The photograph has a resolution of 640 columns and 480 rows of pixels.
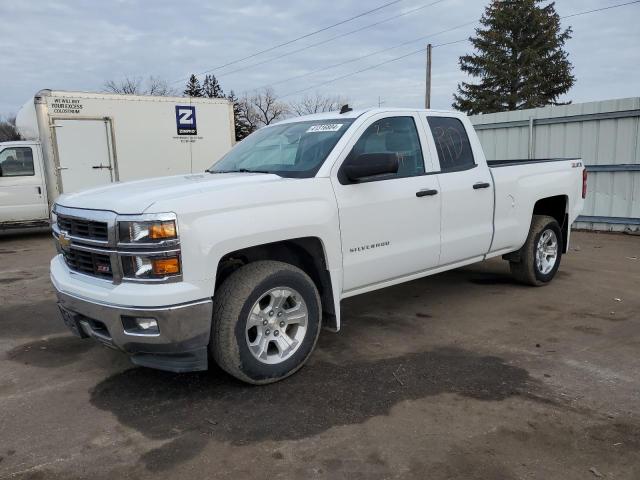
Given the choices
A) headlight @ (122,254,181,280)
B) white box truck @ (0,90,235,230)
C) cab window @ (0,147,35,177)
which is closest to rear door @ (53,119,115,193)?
white box truck @ (0,90,235,230)

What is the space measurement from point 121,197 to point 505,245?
406 cm

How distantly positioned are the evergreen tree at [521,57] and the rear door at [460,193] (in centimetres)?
3136

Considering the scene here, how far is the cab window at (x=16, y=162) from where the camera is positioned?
11.4 meters

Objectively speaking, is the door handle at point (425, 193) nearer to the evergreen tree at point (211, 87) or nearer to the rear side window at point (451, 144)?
the rear side window at point (451, 144)

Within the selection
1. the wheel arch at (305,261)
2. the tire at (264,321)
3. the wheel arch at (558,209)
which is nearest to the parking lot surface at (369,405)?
the tire at (264,321)

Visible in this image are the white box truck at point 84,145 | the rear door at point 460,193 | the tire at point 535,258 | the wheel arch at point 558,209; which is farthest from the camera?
the white box truck at point 84,145

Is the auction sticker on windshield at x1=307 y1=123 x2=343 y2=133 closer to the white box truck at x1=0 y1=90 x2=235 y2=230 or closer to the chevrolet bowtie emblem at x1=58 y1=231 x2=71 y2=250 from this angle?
the chevrolet bowtie emblem at x1=58 y1=231 x2=71 y2=250

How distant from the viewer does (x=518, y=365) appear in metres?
4.16

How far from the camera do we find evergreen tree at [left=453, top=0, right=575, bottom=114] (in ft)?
113

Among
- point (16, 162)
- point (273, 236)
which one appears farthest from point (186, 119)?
point (273, 236)

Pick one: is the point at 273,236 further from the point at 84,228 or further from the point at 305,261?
the point at 84,228

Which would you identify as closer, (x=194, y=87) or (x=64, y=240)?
(x=64, y=240)

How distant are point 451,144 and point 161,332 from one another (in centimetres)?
332

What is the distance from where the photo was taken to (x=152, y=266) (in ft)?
10.5
